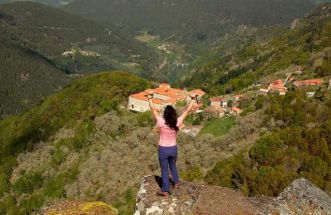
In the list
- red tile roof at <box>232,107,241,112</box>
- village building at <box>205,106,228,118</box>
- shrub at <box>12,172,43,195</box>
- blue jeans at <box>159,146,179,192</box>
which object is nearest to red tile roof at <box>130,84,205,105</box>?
village building at <box>205,106,228,118</box>

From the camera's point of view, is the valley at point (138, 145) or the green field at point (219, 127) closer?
the valley at point (138, 145)

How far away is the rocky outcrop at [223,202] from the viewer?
12.5m

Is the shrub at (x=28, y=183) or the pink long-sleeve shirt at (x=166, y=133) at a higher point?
the pink long-sleeve shirt at (x=166, y=133)

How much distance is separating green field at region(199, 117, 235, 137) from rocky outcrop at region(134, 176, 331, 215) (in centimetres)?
3344

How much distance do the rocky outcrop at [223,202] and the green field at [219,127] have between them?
110ft

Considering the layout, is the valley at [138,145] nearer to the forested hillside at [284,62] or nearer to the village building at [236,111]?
the village building at [236,111]

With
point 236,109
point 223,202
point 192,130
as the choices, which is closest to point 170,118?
point 223,202

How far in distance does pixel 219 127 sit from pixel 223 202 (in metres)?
36.5

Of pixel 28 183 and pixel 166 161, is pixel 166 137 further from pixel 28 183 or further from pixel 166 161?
pixel 28 183

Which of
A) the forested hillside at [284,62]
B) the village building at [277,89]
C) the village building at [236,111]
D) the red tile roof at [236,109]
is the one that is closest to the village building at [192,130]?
the village building at [236,111]

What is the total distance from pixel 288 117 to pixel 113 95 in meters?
37.5

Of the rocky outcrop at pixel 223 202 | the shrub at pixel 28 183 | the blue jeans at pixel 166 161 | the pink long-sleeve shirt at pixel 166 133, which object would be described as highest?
the pink long-sleeve shirt at pixel 166 133

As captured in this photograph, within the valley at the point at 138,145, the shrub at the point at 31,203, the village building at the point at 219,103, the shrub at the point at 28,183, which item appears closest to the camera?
the valley at the point at 138,145

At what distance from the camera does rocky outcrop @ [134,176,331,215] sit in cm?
1252
